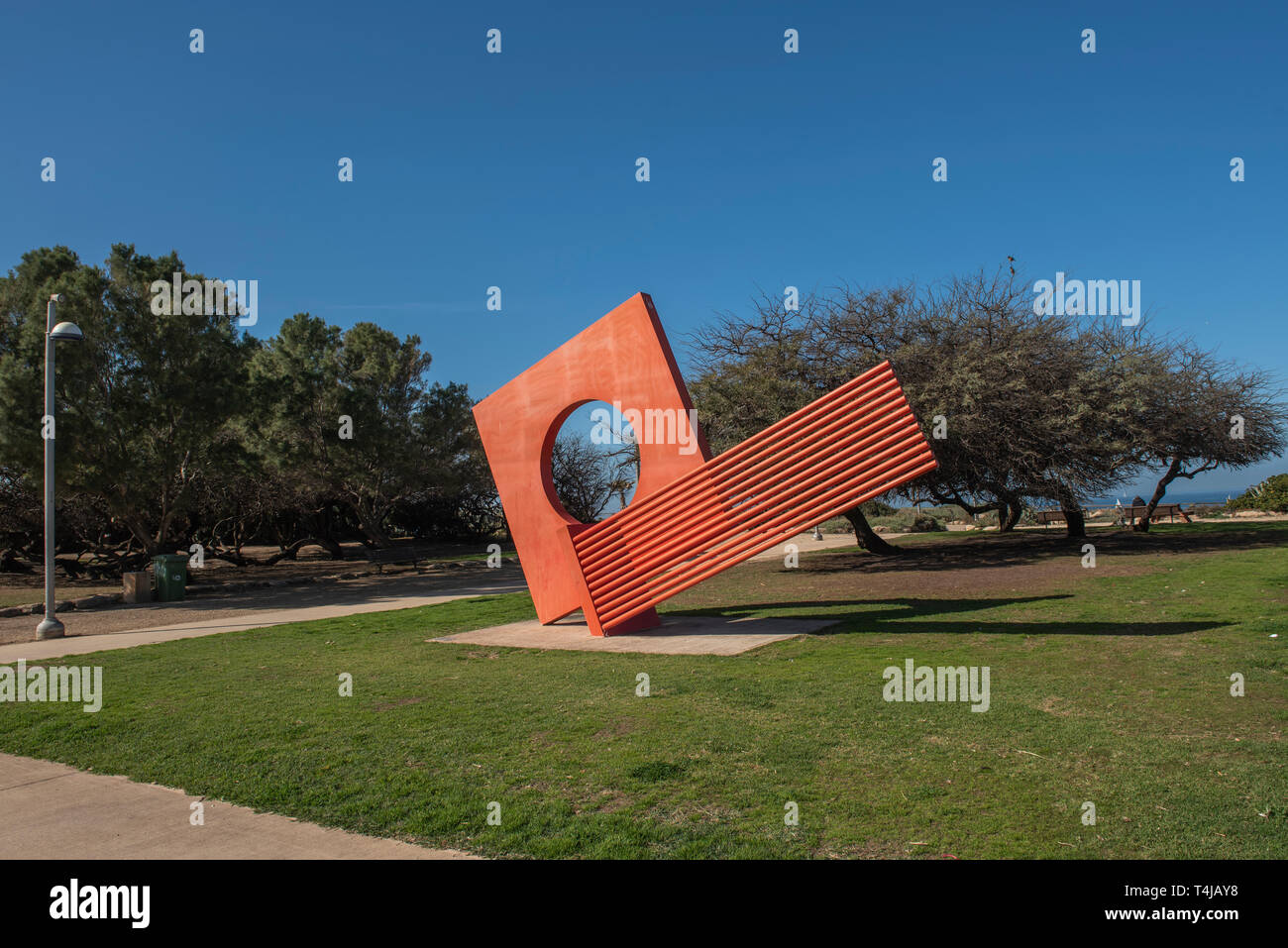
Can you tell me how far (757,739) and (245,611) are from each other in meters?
13.2

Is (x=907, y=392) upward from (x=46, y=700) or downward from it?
upward

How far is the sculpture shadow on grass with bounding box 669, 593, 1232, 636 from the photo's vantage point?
30.5 feet

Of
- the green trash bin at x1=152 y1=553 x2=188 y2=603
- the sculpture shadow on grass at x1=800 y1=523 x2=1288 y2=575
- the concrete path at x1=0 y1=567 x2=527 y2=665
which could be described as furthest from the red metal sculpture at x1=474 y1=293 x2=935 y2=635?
the green trash bin at x1=152 y1=553 x2=188 y2=603

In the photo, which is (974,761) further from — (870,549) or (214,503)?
(214,503)

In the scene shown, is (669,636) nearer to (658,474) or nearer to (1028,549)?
(658,474)

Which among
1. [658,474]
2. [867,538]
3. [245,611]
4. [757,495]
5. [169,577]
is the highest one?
[658,474]

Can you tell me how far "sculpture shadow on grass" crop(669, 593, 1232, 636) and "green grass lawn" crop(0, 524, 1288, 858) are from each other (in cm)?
8

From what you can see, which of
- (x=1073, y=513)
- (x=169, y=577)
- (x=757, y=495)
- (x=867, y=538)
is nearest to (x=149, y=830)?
(x=757, y=495)

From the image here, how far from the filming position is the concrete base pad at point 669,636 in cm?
980

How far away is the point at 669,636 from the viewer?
35.4ft

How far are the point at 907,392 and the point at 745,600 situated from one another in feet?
19.8
